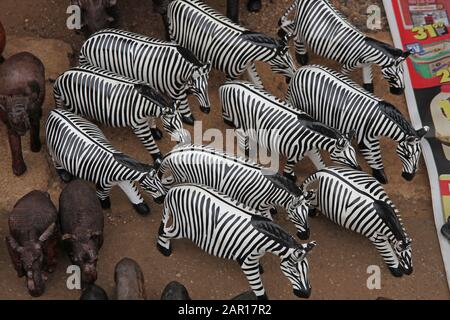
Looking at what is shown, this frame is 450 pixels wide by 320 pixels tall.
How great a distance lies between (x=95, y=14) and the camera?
14.9ft

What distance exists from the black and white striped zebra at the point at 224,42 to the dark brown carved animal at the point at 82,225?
3.83ft

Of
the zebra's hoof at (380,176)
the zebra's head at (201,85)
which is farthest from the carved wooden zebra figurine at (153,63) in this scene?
the zebra's hoof at (380,176)

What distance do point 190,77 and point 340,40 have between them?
94 centimetres

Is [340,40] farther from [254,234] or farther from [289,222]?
[254,234]

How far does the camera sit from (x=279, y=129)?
4.20 meters

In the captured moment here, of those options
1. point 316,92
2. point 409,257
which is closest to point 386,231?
point 409,257

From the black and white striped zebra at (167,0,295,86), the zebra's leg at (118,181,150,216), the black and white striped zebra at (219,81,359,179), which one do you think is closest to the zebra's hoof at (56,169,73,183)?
→ the zebra's leg at (118,181,150,216)

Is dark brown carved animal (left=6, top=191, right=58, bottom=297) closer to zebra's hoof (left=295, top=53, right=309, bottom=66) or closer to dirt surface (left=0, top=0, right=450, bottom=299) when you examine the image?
dirt surface (left=0, top=0, right=450, bottom=299)

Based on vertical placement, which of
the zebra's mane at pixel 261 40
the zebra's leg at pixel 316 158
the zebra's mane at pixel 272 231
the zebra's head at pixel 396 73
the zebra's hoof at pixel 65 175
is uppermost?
the zebra's mane at pixel 261 40

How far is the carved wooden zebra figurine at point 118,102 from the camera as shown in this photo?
4238 millimetres

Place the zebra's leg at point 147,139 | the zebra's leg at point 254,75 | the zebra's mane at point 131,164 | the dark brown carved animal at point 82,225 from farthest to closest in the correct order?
the zebra's leg at point 254,75 < the zebra's leg at point 147,139 < the zebra's mane at point 131,164 < the dark brown carved animal at point 82,225

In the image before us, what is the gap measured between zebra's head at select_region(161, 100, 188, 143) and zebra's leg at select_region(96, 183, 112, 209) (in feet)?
1.53

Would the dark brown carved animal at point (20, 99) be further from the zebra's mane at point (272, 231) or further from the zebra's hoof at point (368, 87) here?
the zebra's hoof at point (368, 87)

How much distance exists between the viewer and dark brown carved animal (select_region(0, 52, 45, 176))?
4141 mm
